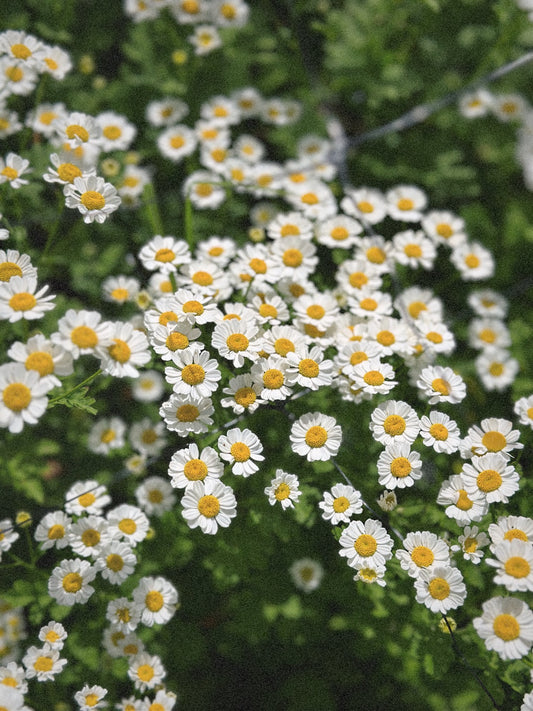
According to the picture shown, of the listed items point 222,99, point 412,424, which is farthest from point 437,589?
point 222,99

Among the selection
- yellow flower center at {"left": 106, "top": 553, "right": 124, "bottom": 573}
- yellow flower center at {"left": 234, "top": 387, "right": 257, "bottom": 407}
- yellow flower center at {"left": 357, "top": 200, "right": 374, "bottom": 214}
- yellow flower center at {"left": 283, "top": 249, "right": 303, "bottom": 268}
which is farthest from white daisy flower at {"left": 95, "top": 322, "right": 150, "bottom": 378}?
yellow flower center at {"left": 357, "top": 200, "right": 374, "bottom": 214}

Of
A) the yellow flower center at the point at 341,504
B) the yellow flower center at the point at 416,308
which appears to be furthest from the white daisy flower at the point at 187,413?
the yellow flower center at the point at 416,308

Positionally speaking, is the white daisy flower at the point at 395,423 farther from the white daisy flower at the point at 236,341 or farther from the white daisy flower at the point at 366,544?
the white daisy flower at the point at 236,341

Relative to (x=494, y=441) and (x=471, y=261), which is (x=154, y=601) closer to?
(x=494, y=441)

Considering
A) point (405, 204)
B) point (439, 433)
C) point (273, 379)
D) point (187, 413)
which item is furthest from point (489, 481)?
point (405, 204)

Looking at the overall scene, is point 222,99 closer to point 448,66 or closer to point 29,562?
point 448,66

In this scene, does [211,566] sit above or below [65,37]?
below
